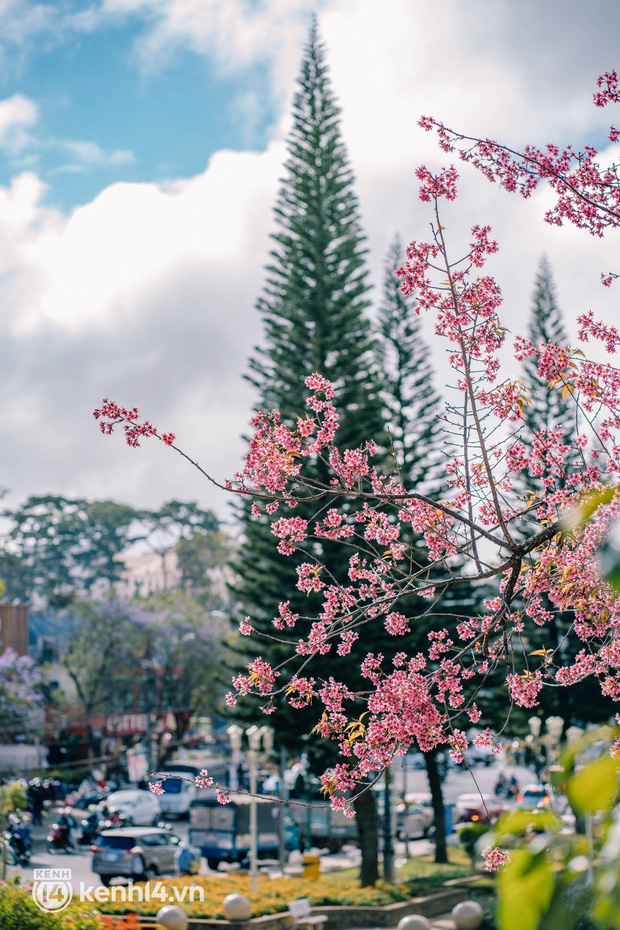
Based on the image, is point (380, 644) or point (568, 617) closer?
point (380, 644)

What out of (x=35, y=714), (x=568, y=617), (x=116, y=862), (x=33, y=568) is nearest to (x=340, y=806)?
(x=116, y=862)

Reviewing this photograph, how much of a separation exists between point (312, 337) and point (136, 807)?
47.1 ft

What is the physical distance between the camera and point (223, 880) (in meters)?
16.5

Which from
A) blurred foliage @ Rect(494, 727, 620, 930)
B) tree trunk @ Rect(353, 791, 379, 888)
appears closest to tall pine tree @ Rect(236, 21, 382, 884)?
tree trunk @ Rect(353, 791, 379, 888)

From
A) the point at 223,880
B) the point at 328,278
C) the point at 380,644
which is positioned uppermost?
the point at 328,278

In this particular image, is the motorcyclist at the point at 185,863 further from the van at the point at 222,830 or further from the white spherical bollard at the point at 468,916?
the white spherical bollard at the point at 468,916

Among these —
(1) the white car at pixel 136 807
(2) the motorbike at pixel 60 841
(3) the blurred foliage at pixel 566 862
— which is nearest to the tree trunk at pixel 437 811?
(1) the white car at pixel 136 807

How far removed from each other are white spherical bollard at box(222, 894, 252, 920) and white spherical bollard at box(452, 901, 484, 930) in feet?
9.70

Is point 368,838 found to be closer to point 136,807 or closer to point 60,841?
point 60,841

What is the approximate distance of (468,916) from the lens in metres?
13.7

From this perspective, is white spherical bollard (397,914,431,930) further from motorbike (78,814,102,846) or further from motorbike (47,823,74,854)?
motorbike (78,814,102,846)

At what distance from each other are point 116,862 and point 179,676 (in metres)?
21.9

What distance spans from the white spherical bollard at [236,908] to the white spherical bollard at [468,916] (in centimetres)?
296

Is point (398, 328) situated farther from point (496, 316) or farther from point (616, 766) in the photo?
point (616, 766)
